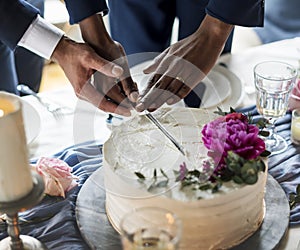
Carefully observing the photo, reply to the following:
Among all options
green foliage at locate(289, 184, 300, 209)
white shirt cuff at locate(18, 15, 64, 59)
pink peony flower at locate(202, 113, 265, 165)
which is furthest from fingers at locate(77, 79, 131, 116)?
green foliage at locate(289, 184, 300, 209)

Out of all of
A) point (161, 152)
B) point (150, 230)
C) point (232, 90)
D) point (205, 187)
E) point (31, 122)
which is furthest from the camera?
point (232, 90)

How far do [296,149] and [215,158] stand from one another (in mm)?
353

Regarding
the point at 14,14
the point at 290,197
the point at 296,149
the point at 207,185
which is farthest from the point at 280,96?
the point at 14,14

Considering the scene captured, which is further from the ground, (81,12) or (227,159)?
(81,12)

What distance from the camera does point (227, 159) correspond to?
3.15 feet

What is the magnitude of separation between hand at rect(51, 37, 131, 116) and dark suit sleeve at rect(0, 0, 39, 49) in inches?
3.4

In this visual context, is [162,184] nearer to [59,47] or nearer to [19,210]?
[19,210]

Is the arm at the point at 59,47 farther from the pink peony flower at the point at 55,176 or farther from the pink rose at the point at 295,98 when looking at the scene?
the pink rose at the point at 295,98

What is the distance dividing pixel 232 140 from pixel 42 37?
0.51 m

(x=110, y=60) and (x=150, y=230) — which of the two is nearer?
(x=150, y=230)

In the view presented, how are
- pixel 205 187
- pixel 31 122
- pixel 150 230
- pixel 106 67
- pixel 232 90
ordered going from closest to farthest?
pixel 150 230, pixel 205 187, pixel 106 67, pixel 31 122, pixel 232 90

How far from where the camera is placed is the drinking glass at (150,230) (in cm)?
69

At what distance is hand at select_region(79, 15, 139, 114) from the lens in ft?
3.98

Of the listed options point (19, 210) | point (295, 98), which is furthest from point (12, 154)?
point (295, 98)
